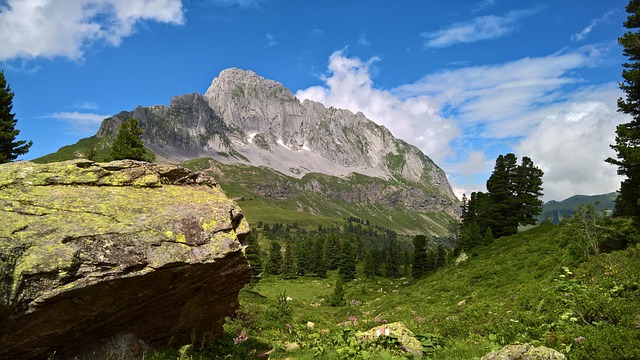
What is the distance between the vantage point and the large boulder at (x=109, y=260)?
9.45 metres

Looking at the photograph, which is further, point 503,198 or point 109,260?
point 503,198

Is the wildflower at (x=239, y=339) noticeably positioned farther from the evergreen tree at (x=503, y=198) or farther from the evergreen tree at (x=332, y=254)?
the evergreen tree at (x=332, y=254)

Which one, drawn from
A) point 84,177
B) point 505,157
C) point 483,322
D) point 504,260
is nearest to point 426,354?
point 483,322

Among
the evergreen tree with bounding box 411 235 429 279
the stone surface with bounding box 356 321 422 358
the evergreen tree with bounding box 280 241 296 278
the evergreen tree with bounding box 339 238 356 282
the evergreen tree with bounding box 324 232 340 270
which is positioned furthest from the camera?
the evergreen tree with bounding box 324 232 340 270

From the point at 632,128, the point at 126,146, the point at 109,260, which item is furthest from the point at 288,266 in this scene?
the point at 109,260

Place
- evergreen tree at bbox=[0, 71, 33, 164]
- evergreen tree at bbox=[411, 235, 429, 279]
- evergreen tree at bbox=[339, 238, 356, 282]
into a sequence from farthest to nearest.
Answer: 1. evergreen tree at bbox=[339, 238, 356, 282]
2. evergreen tree at bbox=[411, 235, 429, 279]
3. evergreen tree at bbox=[0, 71, 33, 164]

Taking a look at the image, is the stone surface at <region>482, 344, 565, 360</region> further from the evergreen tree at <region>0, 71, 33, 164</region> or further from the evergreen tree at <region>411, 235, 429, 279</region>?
the evergreen tree at <region>411, 235, 429, 279</region>

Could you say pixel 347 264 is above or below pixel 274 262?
below

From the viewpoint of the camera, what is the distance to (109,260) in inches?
404

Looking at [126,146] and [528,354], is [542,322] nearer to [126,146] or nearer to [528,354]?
[528,354]

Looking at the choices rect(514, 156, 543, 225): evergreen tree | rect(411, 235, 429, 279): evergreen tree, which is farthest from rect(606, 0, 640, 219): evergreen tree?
rect(411, 235, 429, 279): evergreen tree

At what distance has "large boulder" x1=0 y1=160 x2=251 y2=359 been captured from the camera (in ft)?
31.0

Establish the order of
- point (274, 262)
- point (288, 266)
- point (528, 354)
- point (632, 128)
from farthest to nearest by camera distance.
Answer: point (274, 262) < point (288, 266) < point (632, 128) < point (528, 354)

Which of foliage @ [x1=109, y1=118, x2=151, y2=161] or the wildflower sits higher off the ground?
foliage @ [x1=109, y1=118, x2=151, y2=161]
